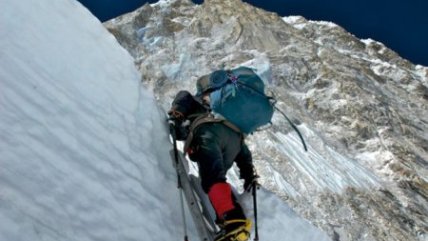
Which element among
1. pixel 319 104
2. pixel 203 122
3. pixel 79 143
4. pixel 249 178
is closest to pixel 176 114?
pixel 203 122

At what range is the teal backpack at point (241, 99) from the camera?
5.84 metres

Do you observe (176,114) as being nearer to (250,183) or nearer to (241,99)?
(241,99)

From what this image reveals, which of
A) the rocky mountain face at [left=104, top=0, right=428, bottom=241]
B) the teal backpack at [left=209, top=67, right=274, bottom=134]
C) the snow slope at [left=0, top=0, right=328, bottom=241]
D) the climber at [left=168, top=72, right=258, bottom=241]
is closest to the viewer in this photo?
the snow slope at [left=0, top=0, right=328, bottom=241]

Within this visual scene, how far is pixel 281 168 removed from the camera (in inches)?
3157

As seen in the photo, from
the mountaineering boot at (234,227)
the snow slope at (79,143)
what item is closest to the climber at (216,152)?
the mountaineering boot at (234,227)

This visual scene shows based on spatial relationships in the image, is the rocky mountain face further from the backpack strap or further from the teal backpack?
the backpack strap

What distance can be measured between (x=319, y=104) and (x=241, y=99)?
370 feet

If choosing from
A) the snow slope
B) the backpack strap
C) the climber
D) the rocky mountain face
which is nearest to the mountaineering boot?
the climber

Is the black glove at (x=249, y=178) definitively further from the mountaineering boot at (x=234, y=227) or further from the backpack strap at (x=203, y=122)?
the mountaineering boot at (x=234, y=227)

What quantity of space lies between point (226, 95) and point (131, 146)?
1051 millimetres

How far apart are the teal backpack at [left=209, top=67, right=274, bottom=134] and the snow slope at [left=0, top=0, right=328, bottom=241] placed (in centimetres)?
77

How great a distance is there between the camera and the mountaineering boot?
16.3 feet

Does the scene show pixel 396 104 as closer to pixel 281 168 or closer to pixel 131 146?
pixel 281 168

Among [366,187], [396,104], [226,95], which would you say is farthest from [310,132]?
[226,95]
